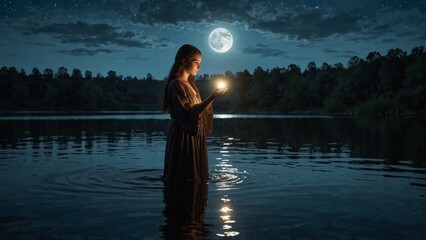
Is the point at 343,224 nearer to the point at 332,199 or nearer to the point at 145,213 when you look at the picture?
the point at 332,199

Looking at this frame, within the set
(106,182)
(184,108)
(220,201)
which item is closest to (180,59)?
(184,108)

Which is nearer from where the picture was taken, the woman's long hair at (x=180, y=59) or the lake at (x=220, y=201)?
the lake at (x=220, y=201)

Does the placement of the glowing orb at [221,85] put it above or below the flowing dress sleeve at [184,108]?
above

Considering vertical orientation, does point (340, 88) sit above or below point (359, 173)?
above

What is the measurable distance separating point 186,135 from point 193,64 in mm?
1583

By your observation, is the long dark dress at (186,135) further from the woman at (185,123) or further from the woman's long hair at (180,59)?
the woman's long hair at (180,59)

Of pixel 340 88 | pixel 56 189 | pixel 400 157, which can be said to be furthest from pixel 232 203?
pixel 340 88

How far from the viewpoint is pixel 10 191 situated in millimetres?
10281

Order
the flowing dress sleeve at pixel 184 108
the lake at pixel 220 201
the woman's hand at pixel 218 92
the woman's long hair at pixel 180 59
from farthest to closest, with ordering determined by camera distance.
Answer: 1. the woman's long hair at pixel 180 59
2. the flowing dress sleeve at pixel 184 108
3. the woman's hand at pixel 218 92
4. the lake at pixel 220 201

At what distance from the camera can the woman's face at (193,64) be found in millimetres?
10461

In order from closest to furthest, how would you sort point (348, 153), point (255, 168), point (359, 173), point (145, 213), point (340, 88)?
1. point (145, 213)
2. point (359, 173)
3. point (255, 168)
4. point (348, 153)
5. point (340, 88)

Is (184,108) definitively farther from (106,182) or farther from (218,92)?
(106,182)

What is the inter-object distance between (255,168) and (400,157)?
262 inches

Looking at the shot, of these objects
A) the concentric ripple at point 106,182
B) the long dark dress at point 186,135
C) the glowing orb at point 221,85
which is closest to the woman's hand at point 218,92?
the glowing orb at point 221,85
